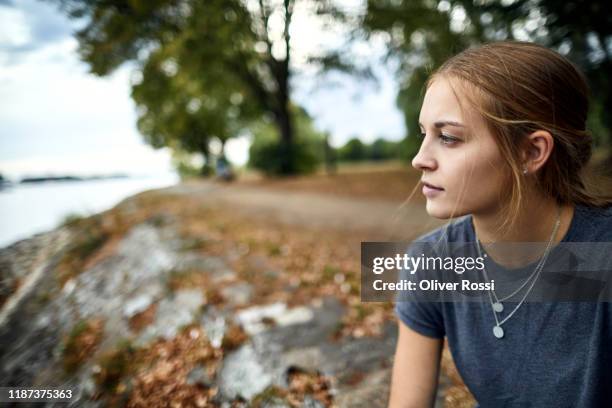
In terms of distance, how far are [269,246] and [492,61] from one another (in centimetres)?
456

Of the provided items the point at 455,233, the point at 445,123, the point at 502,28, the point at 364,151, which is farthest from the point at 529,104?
the point at 364,151

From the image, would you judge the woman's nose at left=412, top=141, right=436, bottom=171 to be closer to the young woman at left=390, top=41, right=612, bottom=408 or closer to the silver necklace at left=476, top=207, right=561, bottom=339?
the young woman at left=390, top=41, right=612, bottom=408

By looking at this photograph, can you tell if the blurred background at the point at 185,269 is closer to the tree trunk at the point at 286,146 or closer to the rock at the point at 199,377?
the rock at the point at 199,377

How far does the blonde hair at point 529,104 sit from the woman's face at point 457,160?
0.11ft

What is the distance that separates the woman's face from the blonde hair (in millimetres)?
Answer: 35

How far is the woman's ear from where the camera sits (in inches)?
42.1

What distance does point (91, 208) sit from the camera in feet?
7.10

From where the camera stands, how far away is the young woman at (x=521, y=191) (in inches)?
41.7

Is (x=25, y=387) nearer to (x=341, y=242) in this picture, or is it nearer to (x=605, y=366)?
(x=605, y=366)

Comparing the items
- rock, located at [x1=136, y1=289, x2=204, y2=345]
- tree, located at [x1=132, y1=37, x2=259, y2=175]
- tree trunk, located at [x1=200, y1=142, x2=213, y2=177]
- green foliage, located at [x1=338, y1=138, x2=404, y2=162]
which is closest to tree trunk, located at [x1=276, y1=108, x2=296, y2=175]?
tree, located at [x1=132, y1=37, x2=259, y2=175]

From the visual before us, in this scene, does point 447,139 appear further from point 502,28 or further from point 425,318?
point 502,28

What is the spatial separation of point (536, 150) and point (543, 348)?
0.67 metres

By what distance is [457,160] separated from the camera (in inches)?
43.8

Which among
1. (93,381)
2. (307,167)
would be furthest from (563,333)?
(307,167)
